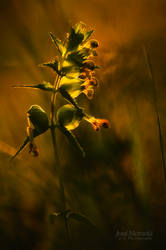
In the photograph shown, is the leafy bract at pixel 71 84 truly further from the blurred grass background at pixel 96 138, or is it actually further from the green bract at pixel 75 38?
the blurred grass background at pixel 96 138

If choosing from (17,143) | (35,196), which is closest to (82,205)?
(35,196)

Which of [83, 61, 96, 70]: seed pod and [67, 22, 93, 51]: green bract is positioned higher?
[67, 22, 93, 51]: green bract

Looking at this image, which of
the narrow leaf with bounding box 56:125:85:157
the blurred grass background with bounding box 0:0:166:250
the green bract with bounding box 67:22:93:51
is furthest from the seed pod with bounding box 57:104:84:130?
the blurred grass background with bounding box 0:0:166:250

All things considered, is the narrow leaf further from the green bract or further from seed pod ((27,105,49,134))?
the green bract

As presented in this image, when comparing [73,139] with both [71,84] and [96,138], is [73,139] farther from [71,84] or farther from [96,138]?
[96,138]

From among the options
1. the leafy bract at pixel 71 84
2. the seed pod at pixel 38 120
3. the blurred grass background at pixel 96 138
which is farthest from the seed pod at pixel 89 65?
the blurred grass background at pixel 96 138

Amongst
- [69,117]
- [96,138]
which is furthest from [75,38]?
[96,138]
